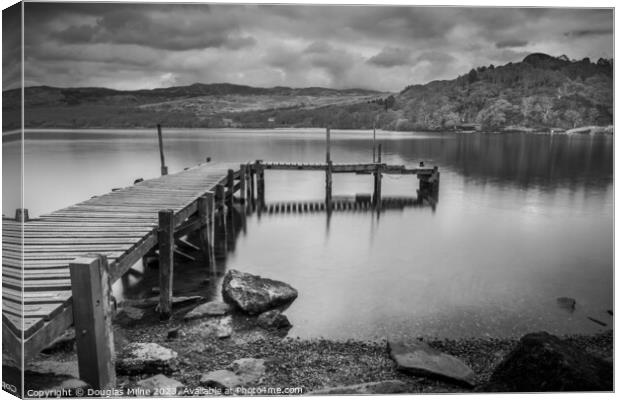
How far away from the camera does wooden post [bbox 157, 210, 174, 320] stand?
7074mm

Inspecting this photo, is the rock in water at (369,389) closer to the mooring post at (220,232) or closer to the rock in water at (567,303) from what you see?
the rock in water at (567,303)

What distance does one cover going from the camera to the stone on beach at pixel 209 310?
7.08 m

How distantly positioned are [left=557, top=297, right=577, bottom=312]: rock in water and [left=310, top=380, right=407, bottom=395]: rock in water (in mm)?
4185

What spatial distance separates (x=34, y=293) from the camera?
14.3 feet

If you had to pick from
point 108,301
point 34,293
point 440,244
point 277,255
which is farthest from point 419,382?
point 440,244

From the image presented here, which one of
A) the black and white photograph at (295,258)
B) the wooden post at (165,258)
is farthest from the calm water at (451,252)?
the wooden post at (165,258)

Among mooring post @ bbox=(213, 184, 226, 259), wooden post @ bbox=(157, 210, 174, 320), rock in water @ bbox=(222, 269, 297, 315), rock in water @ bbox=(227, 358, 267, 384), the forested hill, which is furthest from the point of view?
mooring post @ bbox=(213, 184, 226, 259)

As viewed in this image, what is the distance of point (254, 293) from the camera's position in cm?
750

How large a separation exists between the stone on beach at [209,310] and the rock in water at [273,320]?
1.94 ft

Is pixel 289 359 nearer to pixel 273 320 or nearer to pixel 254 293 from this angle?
pixel 273 320

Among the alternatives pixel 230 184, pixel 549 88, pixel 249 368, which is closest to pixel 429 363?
pixel 249 368

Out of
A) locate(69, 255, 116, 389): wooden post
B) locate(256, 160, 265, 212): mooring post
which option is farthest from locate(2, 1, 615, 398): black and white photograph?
locate(256, 160, 265, 212): mooring post

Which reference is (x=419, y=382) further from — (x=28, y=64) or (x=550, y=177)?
(x=550, y=177)

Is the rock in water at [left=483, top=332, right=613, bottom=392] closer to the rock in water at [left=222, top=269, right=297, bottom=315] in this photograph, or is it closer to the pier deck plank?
the rock in water at [left=222, top=269, right=297, bottom=315]
